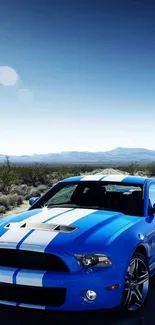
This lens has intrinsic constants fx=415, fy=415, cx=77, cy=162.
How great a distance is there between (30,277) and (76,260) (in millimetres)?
451

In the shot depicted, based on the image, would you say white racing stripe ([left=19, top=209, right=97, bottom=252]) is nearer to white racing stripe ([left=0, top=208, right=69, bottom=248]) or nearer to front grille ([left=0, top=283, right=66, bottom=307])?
white racing stripe ([left=0, top=208, right=69, bottom=248])

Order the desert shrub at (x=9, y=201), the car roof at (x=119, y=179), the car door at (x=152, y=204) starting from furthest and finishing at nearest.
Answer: the desert shrub at (x=9, y=201) → the car roof at (x=119, y=179) → the car door at (x=152, y=204)

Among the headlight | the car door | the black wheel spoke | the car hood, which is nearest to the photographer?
the headlight

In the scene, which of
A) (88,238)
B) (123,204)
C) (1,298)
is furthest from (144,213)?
(1,298)

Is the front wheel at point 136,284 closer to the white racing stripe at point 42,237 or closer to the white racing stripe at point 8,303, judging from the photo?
the white racing stripe at point 42,237

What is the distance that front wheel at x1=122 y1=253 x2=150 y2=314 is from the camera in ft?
13.8

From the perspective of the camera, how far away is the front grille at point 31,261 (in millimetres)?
3887

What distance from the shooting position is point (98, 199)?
18.6ft

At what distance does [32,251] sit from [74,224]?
0.69m

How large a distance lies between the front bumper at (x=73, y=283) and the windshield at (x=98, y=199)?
1442 mm

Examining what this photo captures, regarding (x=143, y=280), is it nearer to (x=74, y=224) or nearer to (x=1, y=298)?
(x=74, y=224)

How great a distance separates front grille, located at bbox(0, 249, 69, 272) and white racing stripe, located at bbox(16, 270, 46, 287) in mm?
99

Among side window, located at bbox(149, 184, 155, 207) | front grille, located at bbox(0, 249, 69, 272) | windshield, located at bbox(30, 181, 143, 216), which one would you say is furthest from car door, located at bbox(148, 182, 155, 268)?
front grille, located at bbox(0, 249, 69, 272)

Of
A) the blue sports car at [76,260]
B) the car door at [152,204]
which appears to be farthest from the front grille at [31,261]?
the car door at [152,204]
